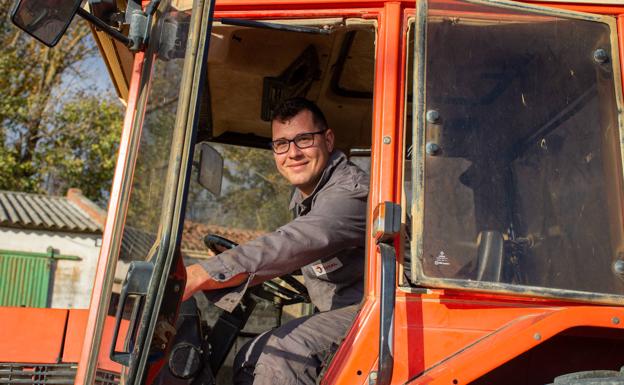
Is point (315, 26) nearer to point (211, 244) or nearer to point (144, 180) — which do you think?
point (144, 180)

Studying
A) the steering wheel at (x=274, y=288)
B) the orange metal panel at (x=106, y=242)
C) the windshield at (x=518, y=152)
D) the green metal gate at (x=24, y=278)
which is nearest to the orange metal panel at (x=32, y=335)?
the orange metal panel at (x=106, y=242)

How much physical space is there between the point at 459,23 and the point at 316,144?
892 millimetres

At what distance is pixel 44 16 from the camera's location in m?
1.84

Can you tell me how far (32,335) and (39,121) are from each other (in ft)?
62.3

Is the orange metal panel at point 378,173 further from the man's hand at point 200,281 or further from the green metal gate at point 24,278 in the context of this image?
the green metal gate at point 24,278

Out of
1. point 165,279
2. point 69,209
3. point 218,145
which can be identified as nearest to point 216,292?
point 165,279

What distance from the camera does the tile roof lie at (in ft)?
58.9

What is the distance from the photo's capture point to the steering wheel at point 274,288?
296 centimetres

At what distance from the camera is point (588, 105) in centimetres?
194

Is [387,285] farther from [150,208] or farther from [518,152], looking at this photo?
[150,208]

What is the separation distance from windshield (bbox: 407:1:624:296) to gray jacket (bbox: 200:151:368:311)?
44cm

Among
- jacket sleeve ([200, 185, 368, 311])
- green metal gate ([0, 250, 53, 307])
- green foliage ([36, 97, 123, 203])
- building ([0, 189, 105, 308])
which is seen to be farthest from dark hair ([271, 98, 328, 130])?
green foliage ([36, 97, 123, 203])

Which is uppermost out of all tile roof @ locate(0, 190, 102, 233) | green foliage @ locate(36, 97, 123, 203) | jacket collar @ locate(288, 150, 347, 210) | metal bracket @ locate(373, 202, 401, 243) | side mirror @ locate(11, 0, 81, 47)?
green foliage @ locate(36, 97, 123, 203)

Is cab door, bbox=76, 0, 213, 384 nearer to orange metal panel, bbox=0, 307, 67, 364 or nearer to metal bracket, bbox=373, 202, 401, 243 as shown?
orange metal panel, bbox=0, 307, 67, 364
